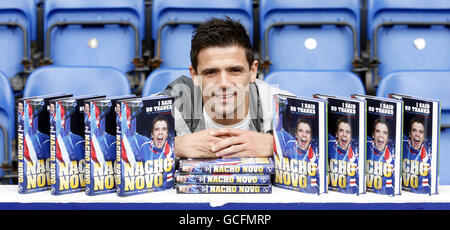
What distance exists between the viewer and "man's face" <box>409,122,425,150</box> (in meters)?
1.23

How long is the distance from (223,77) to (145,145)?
16.5 inches

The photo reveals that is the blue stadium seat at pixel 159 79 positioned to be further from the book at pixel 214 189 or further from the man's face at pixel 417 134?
the man's face at pixel 417 134

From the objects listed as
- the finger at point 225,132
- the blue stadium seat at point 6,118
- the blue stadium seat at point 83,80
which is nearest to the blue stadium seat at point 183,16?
the blue stadium seat at point 83,80

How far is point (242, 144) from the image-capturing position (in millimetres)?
1374

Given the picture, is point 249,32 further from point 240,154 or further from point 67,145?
point 67,145

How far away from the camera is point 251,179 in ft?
4.07

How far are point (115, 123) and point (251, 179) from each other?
36 cm

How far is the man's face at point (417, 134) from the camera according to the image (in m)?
1.23

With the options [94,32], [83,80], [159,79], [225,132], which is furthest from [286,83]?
[94,32]

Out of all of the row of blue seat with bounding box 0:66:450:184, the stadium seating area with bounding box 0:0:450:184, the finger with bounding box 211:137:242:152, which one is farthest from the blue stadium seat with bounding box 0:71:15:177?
the finger with bounding box 211:137:242:152

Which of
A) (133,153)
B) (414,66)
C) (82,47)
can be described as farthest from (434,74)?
(82,47)
